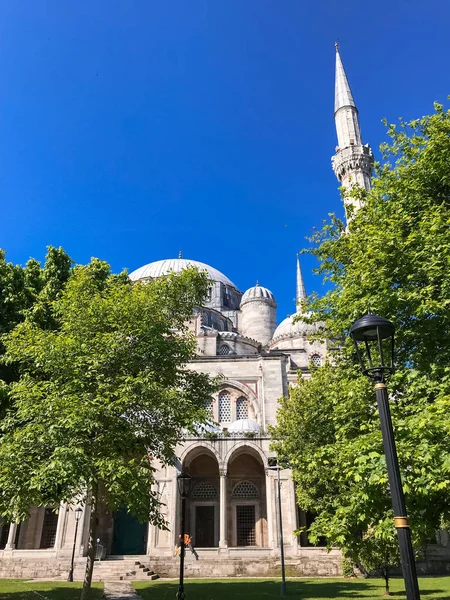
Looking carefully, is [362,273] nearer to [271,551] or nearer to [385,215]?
[385,215]

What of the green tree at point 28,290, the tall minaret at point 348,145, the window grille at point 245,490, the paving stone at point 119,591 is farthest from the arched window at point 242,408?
the green tree at point 28,290

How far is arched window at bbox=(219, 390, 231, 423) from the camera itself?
30.4 m

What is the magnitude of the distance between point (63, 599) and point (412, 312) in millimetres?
11725

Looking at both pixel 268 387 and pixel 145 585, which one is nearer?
pixel 145 585

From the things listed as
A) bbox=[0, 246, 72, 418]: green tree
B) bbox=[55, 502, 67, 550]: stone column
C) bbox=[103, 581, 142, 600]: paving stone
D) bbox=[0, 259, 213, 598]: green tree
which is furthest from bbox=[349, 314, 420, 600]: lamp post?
bbox=[55, 502, 67, 550]: stone column

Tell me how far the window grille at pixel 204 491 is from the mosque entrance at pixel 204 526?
0.56 meters

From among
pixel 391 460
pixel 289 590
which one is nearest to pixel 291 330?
pixel 289 590

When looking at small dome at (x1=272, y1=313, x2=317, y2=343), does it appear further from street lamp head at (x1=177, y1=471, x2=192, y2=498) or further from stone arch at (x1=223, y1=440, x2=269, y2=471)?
street lamp head at (x1=177, y1=471, x2=192, y2=498)

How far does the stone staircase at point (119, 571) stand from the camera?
18844 millimetres

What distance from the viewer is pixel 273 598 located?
13398mm

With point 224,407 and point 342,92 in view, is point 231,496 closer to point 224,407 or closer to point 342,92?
point 224,407

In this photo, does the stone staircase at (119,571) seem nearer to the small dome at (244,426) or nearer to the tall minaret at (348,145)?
the small dome at (244,426)

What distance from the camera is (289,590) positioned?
15.5 meters

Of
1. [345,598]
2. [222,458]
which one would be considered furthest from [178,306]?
[222,458]
